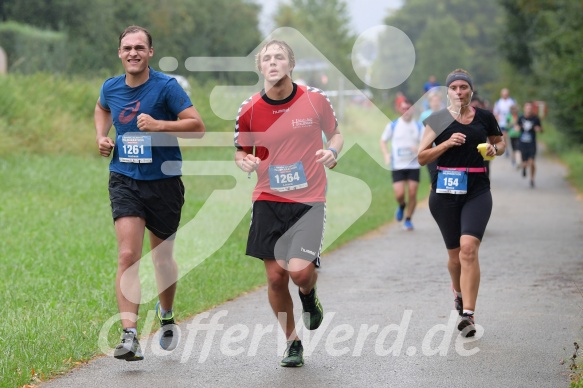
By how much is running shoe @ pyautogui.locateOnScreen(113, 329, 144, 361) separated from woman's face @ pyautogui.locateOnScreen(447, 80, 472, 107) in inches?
125

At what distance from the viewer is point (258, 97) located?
6953 mm

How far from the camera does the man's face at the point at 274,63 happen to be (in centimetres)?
679

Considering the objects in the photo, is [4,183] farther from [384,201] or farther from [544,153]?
[544,153]

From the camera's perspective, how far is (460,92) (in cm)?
820

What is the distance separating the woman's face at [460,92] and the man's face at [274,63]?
186cm

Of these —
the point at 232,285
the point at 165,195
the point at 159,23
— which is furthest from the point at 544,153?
the point at 165,195

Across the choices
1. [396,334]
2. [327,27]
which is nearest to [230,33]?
[327,27]

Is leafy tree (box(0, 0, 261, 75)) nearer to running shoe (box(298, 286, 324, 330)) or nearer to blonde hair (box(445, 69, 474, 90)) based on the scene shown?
blonde hair (box(445, 69, 474, 90))

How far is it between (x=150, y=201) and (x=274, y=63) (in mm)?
1290

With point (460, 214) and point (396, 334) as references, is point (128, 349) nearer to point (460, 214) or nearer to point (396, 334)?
point (396, 334)

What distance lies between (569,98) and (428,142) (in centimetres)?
1321

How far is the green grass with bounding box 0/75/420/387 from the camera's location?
794 centimetres

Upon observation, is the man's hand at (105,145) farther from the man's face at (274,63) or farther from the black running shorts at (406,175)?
the black running shorts at (406,175)

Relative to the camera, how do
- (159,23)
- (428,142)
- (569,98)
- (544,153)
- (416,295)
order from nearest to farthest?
(428,142) → (416,295) → (569,98) → (544,153) → (159,23)
